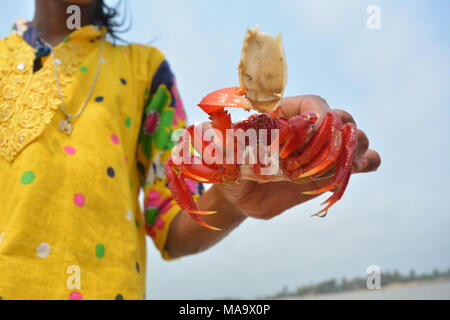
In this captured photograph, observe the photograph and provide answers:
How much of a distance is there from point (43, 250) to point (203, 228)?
0.45m

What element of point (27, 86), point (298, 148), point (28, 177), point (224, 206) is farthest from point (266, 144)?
point (27, 86)

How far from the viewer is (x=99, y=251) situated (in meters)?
1.06

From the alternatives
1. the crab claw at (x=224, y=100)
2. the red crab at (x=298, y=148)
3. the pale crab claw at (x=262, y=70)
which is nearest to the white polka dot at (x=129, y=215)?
the red crab at (x=298, y=148)

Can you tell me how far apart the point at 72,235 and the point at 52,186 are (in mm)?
136

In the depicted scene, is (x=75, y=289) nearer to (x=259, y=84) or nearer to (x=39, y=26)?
(x=259, y=84)

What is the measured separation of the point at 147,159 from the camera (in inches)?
54.7

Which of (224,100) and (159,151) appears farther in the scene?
(159,151)

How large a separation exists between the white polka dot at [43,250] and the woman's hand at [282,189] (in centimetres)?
43

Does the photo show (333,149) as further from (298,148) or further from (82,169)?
(82,169)

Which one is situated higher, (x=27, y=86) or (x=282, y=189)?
(x=27, y=86)

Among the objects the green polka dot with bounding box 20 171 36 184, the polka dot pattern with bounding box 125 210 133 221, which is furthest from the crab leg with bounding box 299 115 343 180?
the green polka dot with bounding box 20 171 36 184

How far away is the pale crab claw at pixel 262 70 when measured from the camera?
2.20ft

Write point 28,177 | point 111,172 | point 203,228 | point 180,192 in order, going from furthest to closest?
point 203,228 < point 111,172 < point 28,177 < point 180,192
